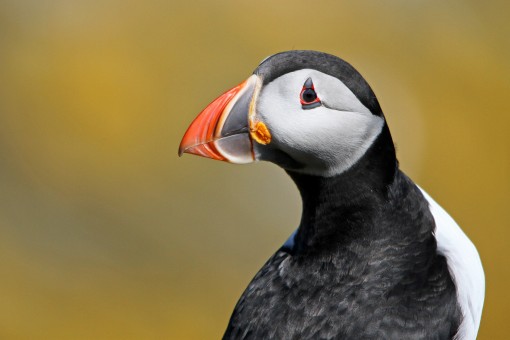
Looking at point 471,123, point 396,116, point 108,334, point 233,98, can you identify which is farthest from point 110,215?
point 233,98

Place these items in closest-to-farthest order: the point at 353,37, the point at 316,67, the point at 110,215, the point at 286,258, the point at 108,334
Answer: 1. the point at 316,67
2. the point at 286,258
3. the point at 108,334
4. the point at 110,215
5. the point at 353,37

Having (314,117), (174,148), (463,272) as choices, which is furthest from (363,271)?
(174,148)

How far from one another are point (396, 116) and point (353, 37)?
63cm

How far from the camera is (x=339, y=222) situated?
276 centimetres

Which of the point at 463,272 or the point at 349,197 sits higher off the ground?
the point at 349,197

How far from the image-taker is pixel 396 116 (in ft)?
18.9

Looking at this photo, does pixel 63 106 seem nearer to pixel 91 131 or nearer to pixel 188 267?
pixel 91 131

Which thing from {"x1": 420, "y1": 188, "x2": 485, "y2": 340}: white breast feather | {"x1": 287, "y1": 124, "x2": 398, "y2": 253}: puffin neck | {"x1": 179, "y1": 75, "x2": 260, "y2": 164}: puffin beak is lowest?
{"x1": 420, "y1": 188, "x2": 485, "y2": 340}: white breast feather

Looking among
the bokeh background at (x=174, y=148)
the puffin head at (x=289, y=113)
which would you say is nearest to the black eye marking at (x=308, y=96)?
the puffin head at (x=289, y=113)

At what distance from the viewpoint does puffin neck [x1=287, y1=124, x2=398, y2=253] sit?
267 cm

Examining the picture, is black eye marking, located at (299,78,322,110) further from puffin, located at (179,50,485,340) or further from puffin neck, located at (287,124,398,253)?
puffin neck, located at (287,124,398,253)

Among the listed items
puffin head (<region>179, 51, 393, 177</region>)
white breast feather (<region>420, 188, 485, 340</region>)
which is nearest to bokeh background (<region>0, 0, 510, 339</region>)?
white breast feather (<region>420, 188, 485, 340</region>)

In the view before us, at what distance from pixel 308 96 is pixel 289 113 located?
62 mm

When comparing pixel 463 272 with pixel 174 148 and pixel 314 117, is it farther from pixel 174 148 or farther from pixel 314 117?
pixel 174 148
